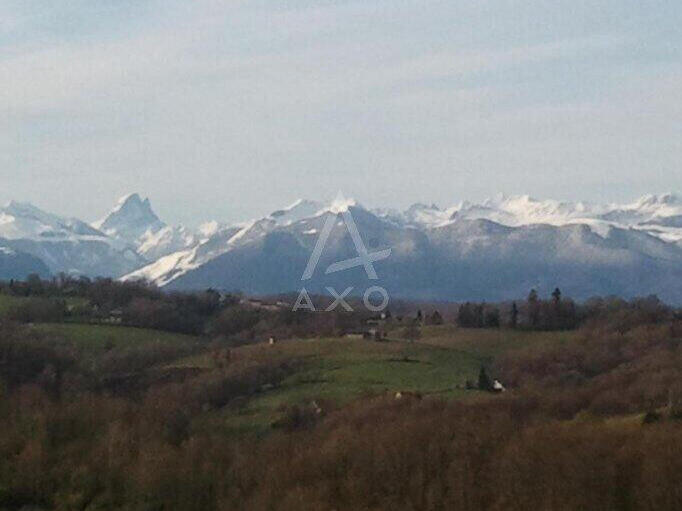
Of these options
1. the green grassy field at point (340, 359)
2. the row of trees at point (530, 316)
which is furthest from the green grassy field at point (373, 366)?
the row of trees at point (530, 316)

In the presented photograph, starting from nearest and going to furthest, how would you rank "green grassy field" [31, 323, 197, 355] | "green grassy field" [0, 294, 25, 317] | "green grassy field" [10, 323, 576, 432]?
"green grassy field" [10, 323, 576, 432] → "green grassy field" [31, 323, 197, 355] → "green grassy field" [0, 294, 25, 317]

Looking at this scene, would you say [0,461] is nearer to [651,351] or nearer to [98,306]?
[651,351]

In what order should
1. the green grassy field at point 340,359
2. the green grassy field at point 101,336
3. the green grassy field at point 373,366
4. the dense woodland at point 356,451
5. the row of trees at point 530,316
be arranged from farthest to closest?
the row of trees at point 530,316 < the green grassy field at point 101,336 < the green grassy field at point 340,359 < the green grassy field at point 373,366 < the dense woodland at point 356,451

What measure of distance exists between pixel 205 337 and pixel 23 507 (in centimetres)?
10489

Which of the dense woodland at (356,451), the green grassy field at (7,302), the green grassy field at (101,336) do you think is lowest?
the dense woodland at (356,451)

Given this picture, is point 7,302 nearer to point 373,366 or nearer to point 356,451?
point 373,366

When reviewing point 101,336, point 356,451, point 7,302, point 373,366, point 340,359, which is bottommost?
point 356,451

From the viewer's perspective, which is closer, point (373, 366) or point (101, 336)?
point (373, 366)

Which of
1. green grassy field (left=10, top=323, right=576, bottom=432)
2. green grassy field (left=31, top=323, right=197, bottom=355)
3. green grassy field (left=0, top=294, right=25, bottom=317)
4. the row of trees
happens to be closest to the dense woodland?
green grassy field (left=10, top=323, right=576, bottom=432)

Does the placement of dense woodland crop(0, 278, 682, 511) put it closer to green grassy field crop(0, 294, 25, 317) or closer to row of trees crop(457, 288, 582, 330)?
row of trees crop(457, 288, 582, 330)

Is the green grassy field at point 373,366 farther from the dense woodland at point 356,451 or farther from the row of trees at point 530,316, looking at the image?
the row of trees at point 530,316

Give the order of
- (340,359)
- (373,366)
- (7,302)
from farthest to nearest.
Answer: (7,302) → (340,359) → (373,366)

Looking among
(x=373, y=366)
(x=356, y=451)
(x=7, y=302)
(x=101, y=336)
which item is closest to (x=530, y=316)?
(x=373, y=366)

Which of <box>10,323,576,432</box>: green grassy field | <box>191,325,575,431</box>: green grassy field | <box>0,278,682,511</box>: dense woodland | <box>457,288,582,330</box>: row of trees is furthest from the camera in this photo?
<box>457,288,582,330</box>: row of trees
